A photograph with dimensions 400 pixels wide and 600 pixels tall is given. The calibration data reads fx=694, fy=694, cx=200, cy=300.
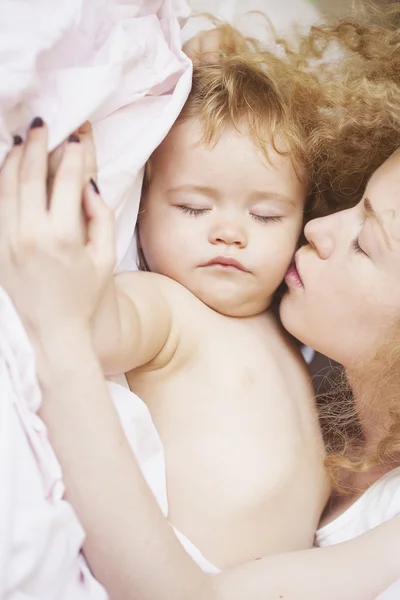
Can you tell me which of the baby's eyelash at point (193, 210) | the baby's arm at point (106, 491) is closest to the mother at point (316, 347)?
the baby's arm at point (106, 491)

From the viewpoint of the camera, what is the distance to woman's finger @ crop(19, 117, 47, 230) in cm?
73

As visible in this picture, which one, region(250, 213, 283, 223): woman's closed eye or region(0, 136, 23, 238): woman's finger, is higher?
region(0, 136, 23, 238): woman's finger

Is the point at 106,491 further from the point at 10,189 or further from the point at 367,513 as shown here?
the point at 367,513

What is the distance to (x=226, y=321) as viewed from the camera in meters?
1.09

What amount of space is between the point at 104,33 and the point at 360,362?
601 mm

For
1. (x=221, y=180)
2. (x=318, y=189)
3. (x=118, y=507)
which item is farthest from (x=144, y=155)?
(x=118, y=507)

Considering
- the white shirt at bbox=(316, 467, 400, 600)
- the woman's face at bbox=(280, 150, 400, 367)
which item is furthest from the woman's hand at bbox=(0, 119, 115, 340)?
the white shirt at bbox=(316, 467, 400, 600)

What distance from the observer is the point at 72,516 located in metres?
0.72

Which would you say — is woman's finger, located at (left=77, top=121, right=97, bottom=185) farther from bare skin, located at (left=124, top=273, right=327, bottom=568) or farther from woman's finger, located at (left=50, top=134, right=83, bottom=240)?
bare skin, located at (left=124, top=273, right=327, bottom=568)

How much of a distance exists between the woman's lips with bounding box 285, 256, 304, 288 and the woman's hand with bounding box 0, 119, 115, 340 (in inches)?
15.8

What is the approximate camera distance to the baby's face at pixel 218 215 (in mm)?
1033

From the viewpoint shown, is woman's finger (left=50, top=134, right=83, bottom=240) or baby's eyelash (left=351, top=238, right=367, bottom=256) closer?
woman's finger (left=50, top=134, right=83, bottom=240)

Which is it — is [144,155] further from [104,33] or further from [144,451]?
[144,451]

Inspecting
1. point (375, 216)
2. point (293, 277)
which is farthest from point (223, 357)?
point (375, 216)
